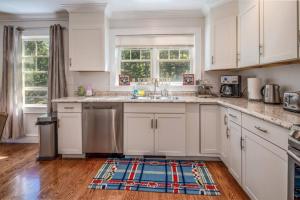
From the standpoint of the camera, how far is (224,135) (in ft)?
9.66

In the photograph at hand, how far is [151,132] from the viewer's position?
329cm

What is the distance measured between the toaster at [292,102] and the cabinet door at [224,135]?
34.0 inches

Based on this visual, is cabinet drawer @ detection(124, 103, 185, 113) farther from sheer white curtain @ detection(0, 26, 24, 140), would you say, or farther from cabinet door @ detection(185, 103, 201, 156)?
sheer white curtain @ detection(0, 26, 24, 140)

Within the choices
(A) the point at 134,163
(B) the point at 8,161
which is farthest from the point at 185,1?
(B) the point at 8,161

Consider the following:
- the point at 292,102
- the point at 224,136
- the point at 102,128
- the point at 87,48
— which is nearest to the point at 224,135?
the point at 224,136

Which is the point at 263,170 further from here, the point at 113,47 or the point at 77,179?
the point at 113,47

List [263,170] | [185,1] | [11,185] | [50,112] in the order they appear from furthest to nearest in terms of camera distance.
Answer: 1. [50,112]
2. [185,1]
3. [11,185]
4. [263,170]

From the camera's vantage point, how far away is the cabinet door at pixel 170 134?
128 inches

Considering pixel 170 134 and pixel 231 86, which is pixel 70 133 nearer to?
pixel 170 134

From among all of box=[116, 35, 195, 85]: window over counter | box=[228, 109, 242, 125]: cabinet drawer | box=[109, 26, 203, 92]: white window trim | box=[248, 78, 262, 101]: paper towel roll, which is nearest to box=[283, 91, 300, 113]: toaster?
box=[228, 109, 242, 125]: cabinet drawer

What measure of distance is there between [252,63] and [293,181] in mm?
1628

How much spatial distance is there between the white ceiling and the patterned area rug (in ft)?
7.96

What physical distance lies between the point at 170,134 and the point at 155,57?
1482mm

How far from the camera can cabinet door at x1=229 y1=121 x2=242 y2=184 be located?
234 centimetres
